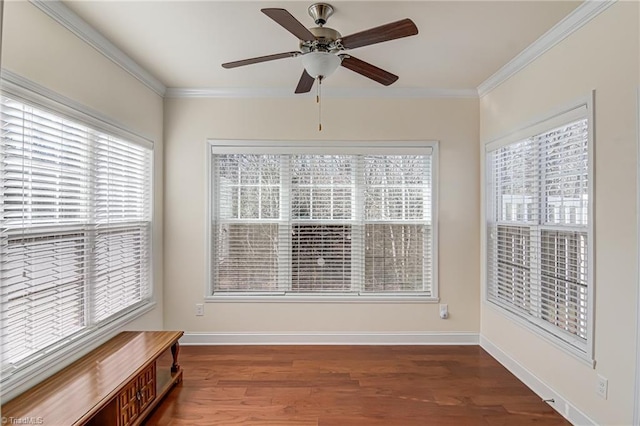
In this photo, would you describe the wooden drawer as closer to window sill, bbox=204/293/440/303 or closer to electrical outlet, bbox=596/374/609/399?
window sill, bbox=204/293/440/303

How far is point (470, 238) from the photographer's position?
3.69m

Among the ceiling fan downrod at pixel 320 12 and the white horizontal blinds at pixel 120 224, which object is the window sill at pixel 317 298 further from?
the ceiling fan downrod at pixel 320 12

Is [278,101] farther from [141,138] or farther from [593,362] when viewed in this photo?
[593,362]

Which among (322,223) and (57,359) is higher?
(322,223)

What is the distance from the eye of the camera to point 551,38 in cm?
255

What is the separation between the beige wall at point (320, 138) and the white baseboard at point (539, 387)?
373mm

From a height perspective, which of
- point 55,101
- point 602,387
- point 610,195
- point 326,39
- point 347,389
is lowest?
point 347,389

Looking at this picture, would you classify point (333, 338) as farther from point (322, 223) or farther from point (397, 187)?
point (397, 187)

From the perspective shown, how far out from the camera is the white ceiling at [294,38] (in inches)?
88.3

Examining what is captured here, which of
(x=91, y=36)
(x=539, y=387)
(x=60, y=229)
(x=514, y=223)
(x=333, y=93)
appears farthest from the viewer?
(x=333, y=93)

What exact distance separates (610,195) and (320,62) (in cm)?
195

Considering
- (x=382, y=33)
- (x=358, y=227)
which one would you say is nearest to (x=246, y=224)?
(x=358, y=227)

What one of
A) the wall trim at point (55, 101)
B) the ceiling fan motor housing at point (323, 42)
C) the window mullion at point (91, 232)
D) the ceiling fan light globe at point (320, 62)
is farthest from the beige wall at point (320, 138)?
the ceiling fan motor housing at point (323, 42)

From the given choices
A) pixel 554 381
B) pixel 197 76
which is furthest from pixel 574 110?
pixel 197 76
